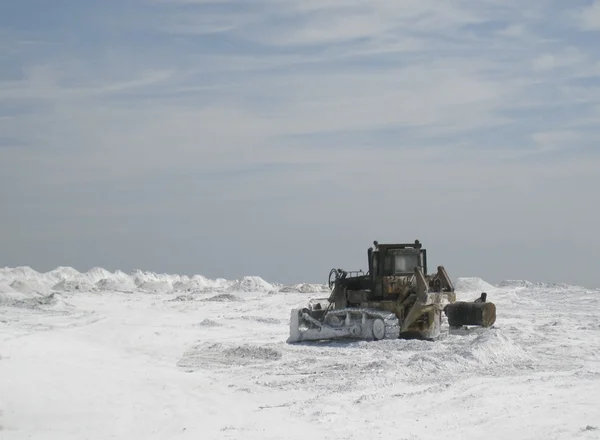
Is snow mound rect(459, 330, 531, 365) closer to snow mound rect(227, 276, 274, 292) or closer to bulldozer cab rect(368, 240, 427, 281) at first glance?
bulldozer cab rect(368, 240, 427, 281)

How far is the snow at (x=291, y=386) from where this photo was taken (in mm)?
9656

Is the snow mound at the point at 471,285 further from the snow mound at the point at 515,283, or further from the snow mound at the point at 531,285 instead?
the snow mound at the point at 515,283

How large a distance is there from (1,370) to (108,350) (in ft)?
17.6

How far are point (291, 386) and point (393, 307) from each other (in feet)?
21.1

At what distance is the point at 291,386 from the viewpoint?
12.9m

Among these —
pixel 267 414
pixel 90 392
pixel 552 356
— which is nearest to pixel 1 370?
pixel 90 392

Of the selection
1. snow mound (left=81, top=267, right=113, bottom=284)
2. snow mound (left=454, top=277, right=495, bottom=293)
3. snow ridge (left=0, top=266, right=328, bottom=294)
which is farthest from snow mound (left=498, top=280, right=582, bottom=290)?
snow mound (left=81, top=267, right=113, bottom=284)

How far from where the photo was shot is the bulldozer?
730 inches

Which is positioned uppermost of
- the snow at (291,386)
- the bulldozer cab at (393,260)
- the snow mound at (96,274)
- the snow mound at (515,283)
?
the bulldozer cab at (393,260)

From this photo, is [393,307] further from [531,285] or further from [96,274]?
[96,274]

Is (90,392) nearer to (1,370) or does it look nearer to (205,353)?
(1,370)

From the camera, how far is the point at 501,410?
1027 centimetres

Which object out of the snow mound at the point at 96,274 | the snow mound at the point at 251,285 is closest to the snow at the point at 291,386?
the snow mound at the point at 251,285

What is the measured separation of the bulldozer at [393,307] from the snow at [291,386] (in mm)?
456
